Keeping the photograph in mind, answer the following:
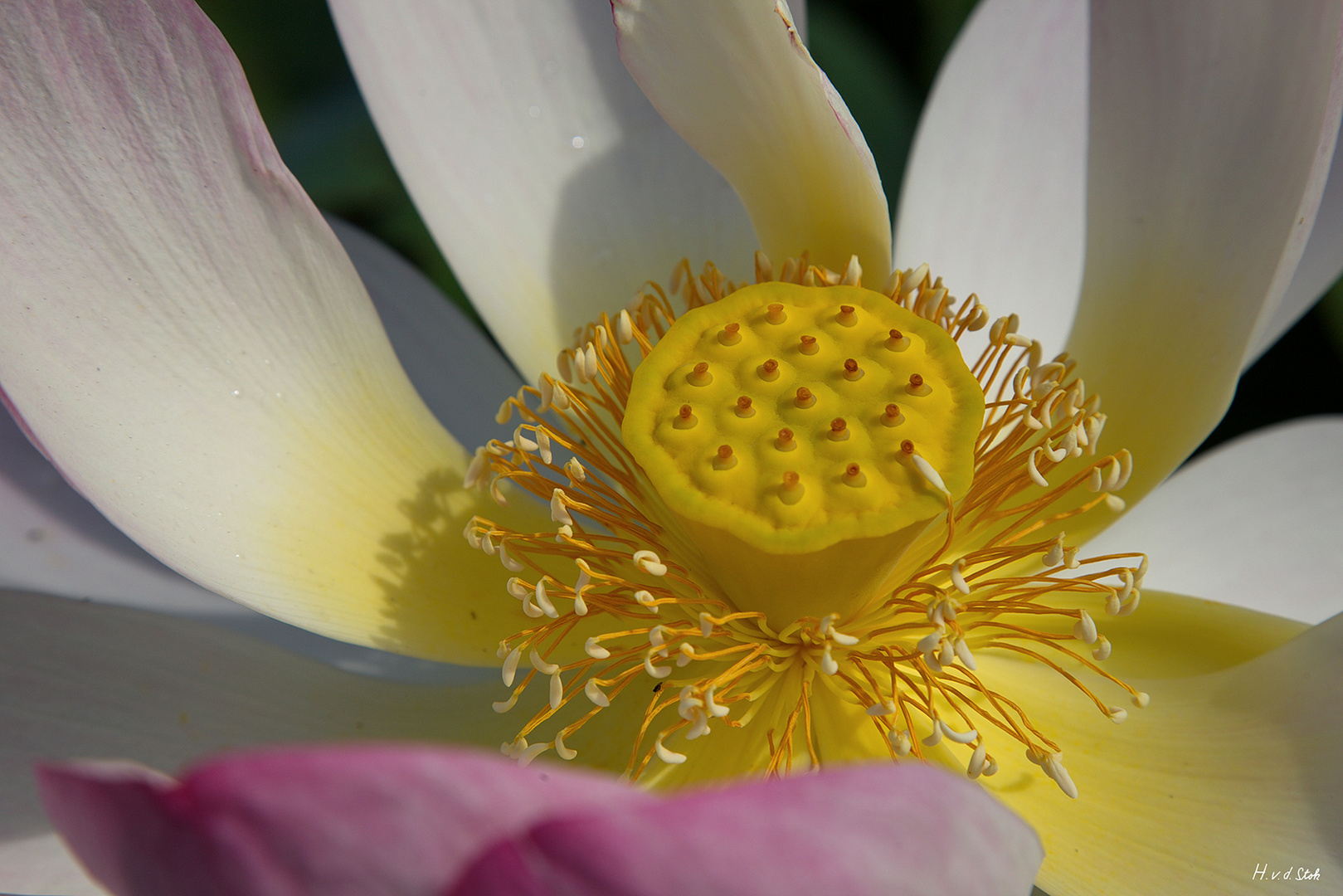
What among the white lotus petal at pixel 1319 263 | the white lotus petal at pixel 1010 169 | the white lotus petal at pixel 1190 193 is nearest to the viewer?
the white lotus petal at pixel 1190 193

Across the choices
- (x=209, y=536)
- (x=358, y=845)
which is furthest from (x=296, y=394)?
(x=358, y=845)

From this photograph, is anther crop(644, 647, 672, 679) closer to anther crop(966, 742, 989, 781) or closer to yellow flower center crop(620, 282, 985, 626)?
yellow flower center crop(620, 282, 985, 626)

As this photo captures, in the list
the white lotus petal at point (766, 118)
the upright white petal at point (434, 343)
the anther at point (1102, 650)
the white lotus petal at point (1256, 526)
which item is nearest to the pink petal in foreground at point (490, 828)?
the anther at point (1102, 650)

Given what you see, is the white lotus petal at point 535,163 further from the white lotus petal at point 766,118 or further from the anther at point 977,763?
the anther at point 977,763

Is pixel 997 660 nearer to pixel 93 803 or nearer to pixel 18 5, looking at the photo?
pixel 93 803

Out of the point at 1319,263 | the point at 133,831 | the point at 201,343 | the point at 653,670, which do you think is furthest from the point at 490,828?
the point at 1319,263

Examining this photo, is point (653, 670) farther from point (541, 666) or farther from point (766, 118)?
point (766, 118)
